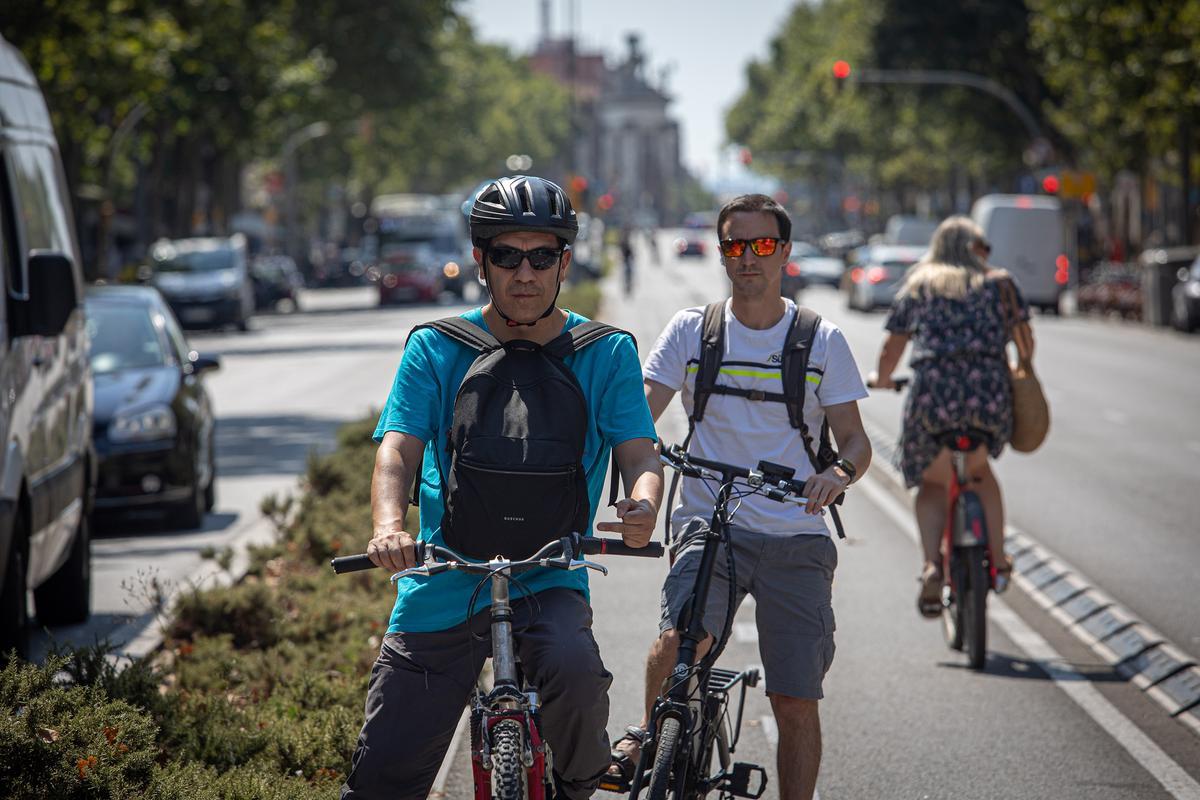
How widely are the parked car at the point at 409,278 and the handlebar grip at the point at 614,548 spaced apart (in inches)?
1937

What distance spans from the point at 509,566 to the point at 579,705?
374mm

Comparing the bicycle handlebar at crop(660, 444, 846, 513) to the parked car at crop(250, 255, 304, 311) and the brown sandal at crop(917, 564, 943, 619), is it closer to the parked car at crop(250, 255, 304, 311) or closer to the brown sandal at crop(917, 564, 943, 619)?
the brown sandal at crop(917, 564, 943, 619)

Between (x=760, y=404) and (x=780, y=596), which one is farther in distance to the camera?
(x=760, y=404)

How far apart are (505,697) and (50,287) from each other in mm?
4404

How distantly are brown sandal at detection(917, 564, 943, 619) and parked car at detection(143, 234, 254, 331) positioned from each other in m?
31.6

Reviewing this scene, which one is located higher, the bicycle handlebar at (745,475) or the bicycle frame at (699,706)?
the bicycle handlebar at (745,475)

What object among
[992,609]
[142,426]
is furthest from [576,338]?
[142,426]

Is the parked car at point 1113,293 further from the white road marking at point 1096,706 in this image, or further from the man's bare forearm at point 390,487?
the man's bare forearm at point 390,487

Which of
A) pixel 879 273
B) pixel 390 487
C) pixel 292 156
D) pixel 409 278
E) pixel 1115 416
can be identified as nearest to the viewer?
pixel 390 487

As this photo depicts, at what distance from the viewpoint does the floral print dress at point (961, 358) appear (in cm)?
773

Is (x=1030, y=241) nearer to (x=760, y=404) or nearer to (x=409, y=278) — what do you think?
(x=409, y=278)

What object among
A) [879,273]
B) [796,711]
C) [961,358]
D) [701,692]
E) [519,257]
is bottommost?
[796,711]

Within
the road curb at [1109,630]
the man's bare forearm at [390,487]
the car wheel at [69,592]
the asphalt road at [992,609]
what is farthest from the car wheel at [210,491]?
the man's bare forearm at [390,487]

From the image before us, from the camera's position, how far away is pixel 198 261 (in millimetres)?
39969
